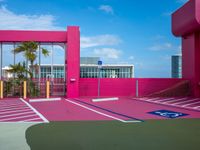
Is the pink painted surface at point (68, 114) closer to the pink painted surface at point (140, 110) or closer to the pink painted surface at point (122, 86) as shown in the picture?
the pink painted surface at point (140, 110)

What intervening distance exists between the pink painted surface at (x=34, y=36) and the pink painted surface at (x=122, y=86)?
3664 millimetres

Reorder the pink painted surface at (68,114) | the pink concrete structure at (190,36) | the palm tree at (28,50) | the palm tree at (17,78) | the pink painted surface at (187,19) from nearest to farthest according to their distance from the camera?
1. the pink painted surface at (68,114)
2. the pink painted surface at (187,19)
3. the pink concrete structure at (190,36)
4. the palm tree at (17,78)
5. the palm tree at (28,50)

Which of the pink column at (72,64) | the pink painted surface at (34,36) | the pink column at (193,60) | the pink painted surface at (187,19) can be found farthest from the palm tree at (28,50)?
the pink column at (193,60)

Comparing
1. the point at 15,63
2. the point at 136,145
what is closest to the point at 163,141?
the point at 136,145

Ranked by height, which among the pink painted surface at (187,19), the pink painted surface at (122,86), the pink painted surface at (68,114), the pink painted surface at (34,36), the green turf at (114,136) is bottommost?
the pink painted surface at (68,114)

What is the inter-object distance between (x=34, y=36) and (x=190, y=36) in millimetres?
11881

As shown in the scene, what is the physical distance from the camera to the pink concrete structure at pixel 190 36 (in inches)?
688

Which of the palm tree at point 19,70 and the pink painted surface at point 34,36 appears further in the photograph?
the pink painted surface at point 34,36

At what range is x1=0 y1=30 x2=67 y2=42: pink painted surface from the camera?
19.7 meters

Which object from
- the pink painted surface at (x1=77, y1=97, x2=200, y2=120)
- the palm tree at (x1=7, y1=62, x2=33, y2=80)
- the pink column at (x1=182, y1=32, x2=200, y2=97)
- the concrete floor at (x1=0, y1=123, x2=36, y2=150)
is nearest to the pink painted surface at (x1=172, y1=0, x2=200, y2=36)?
the pink column at (x1=182, y1=32, x2=200, y2=97)

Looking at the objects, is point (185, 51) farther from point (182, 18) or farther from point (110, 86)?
point (110, 86)

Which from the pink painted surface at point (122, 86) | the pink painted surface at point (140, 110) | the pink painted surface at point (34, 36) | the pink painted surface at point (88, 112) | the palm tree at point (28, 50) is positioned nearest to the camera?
the pink painted surface at point (88, 112)

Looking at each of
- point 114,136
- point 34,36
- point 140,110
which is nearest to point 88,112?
point 140,110

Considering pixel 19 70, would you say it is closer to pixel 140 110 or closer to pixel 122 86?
pixel 122 86
